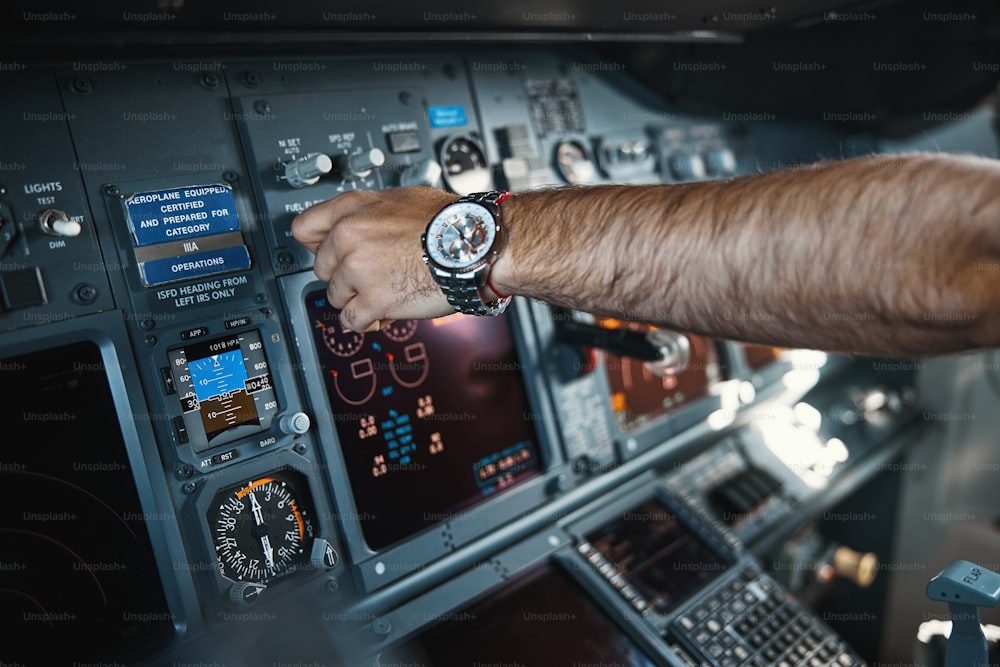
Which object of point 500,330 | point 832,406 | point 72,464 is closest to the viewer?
point 72,464

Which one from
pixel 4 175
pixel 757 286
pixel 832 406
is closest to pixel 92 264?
pixel 4 175

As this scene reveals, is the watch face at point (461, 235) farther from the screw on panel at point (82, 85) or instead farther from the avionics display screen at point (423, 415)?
the screw on panel at point (82, 85)

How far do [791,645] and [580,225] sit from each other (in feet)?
4.61

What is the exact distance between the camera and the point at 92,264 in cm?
156

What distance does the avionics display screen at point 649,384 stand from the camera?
254cm

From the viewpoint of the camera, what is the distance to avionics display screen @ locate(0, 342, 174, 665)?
59.8 inches

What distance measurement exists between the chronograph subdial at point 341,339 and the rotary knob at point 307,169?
0.36 metres

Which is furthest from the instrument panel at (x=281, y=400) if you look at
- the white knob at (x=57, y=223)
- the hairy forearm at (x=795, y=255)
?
the hairy forearm at (x=795, y=255)

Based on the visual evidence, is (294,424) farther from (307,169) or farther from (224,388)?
Result: (307,169)

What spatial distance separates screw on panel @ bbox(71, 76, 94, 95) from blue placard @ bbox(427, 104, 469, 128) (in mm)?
876

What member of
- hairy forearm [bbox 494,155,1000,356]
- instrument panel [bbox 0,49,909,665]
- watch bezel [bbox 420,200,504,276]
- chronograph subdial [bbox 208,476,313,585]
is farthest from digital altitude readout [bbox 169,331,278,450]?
hairy forearm [bbox 494,155,1000,356]

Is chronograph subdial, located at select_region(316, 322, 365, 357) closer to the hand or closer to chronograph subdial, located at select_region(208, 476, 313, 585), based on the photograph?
the hand

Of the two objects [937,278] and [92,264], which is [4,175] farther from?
[937,278]

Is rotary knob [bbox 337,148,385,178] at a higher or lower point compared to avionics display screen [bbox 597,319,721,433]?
higher
